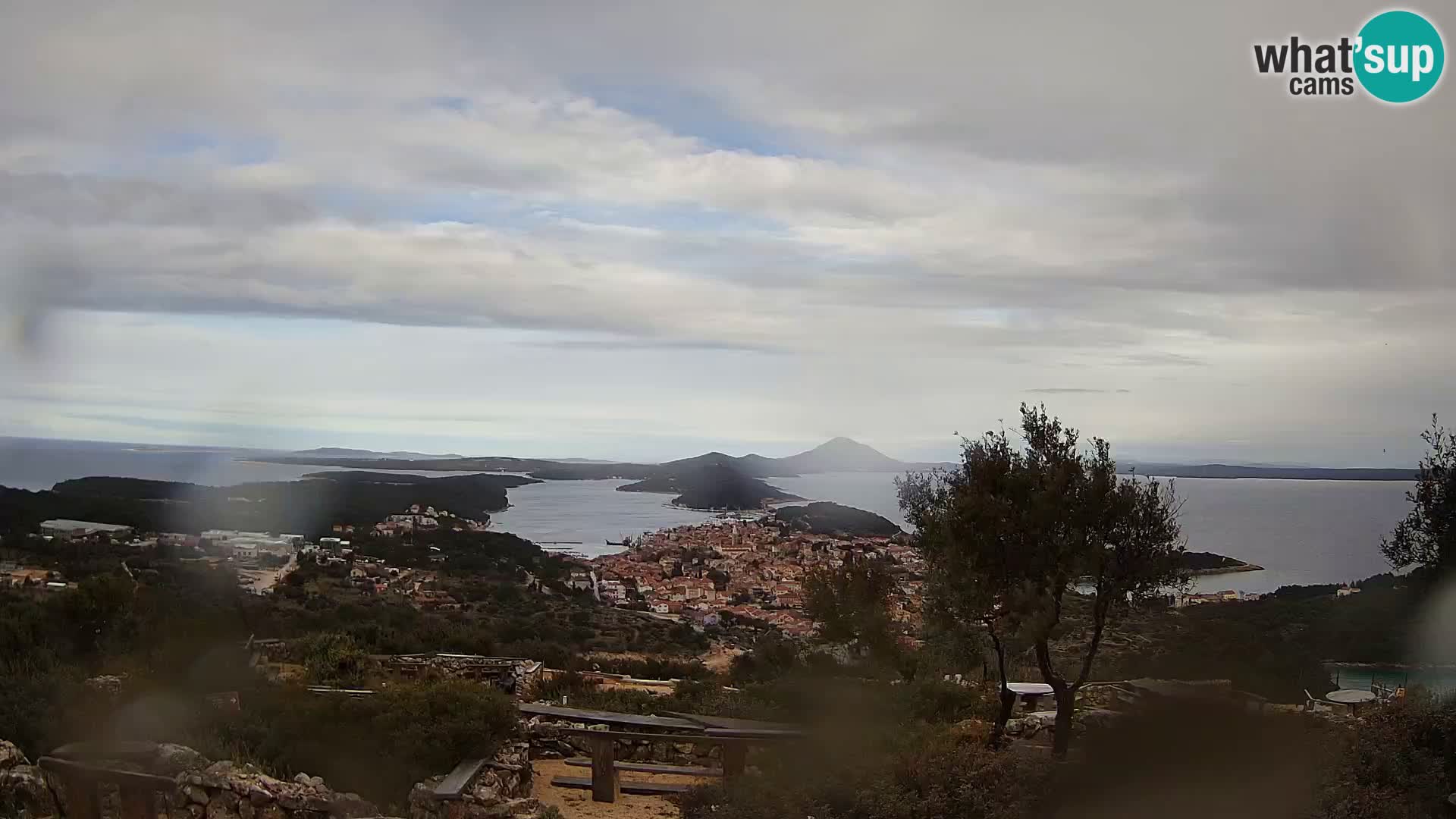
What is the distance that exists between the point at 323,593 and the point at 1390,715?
18144mm

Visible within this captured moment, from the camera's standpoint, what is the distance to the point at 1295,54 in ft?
30.6

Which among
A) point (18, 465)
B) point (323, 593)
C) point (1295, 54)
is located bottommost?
point (323, 593)

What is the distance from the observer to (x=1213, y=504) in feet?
59.5

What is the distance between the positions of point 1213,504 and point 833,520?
11130 millimetres

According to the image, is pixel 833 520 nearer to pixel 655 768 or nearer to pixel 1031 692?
pixel 1031 692

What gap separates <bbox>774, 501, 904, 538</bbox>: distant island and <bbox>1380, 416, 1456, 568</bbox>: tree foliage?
1185cm

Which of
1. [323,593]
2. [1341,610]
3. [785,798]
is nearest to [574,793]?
[785,798]

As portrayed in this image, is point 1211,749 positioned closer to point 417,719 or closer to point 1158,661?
point 1158,661

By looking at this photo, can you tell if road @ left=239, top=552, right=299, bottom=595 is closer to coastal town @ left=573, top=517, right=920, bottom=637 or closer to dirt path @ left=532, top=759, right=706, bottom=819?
coastal town @ left=573, top=517, right=920, bottom=637

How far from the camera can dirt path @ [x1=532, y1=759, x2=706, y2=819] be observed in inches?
305

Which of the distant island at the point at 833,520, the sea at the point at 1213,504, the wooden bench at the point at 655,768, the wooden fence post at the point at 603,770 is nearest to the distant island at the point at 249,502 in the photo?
the sea at the point at 1213,504

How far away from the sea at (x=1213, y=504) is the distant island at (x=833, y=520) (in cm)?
50

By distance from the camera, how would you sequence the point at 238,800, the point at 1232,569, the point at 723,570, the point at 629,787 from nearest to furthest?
the point at 238,800, the point at 629,787, the point at 1232,569, the point at 723,570

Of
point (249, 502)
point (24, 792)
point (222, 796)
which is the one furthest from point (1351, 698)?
point (249, 502)
